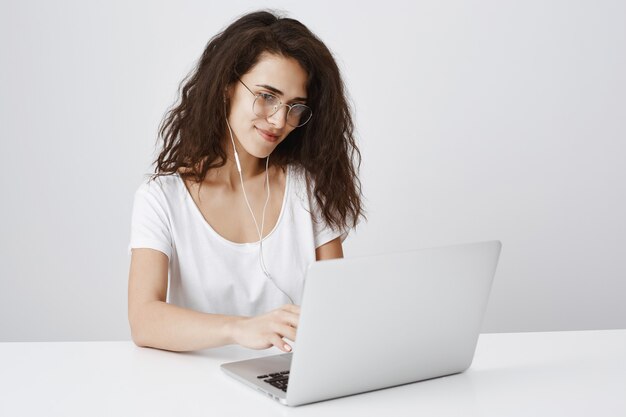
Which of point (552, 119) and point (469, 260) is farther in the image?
point (552, 119)

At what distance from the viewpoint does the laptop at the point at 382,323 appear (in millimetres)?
1358

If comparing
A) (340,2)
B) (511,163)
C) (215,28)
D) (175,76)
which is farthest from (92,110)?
(511,163)

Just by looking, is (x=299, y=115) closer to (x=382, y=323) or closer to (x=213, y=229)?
(x=213, y=229)

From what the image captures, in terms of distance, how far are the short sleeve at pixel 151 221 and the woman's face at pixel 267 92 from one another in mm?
295

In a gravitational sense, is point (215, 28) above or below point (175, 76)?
above

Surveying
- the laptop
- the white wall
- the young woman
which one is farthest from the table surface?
the white wall

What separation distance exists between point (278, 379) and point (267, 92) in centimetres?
98

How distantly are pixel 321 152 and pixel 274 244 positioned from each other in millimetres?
328

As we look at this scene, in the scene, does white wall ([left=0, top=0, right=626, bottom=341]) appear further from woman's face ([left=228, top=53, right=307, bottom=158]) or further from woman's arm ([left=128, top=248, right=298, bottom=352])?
woman's arm ([left=128, top=248, right=298, bottom=352])

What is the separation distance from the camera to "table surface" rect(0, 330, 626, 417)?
55.2 inches

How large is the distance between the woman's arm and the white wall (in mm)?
1886

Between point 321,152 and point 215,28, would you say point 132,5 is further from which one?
point 321,152

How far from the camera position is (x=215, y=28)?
3.91 meters

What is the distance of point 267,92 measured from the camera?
7.40 feet
